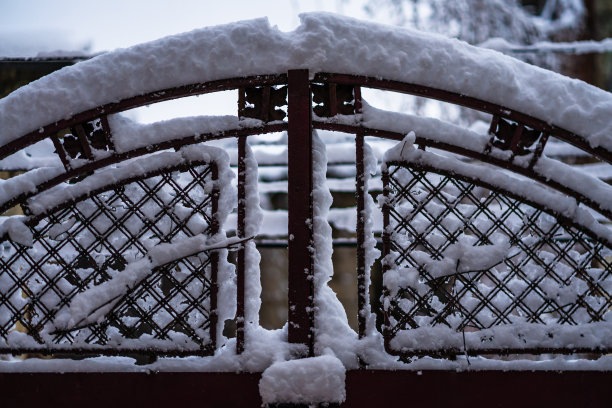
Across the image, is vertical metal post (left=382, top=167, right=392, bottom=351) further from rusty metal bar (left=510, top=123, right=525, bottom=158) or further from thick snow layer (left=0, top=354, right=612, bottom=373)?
rusty metal bar (left=510, top=123, right=525, bottom=158)

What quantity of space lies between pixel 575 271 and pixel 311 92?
1.57 meters

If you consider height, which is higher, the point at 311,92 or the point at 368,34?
the point at 368,34

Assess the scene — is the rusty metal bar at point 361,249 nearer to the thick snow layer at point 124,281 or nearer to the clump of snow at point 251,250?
the clump of snow at point 251,250

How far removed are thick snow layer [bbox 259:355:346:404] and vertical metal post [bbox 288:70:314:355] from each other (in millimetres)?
140

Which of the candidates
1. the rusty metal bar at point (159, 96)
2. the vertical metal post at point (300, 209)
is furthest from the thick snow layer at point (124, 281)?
the rusty metal bar at point (159, 96)

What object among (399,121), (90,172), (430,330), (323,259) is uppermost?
(399,121)

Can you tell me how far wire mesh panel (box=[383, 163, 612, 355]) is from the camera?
2.16 metres

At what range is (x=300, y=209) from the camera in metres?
2.17

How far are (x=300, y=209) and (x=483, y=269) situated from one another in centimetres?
92

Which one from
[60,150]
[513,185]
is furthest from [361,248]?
[60,150]

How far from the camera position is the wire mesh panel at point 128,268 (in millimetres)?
2219

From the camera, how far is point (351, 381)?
214 centimetres

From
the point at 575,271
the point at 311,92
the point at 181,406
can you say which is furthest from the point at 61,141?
the point at 575,271

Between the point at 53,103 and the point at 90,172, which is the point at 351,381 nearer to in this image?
the point at 90,172
